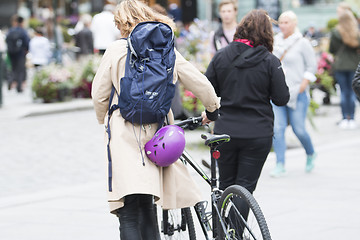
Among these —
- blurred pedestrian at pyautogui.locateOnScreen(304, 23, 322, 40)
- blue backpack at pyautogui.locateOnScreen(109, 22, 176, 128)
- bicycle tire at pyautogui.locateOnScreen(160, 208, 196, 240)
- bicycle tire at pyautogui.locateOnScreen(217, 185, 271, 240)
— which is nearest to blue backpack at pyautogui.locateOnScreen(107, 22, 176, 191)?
blue backpack at pyautogui.locateOnScreen(109, 22, 176, 128)

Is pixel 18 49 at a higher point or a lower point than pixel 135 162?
lower

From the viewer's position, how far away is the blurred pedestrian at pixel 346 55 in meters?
11.2

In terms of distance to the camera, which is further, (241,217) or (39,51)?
(39,51)

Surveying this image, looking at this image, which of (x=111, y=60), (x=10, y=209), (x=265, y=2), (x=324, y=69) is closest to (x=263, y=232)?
(x=111, y=60)

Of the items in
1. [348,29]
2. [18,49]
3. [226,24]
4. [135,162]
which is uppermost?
[226,24]

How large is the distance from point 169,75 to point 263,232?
99cm

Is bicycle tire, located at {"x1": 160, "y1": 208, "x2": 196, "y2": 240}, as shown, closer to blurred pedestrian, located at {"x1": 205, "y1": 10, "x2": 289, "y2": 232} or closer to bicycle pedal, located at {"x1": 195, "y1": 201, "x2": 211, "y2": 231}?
bicycle pedal, located at {"x1": 195, "y1": 201, "x2": 211, "y2": 231}

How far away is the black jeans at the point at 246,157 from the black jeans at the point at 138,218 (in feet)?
3.04

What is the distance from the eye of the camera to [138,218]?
4098mm

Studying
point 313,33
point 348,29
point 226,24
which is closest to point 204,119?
point 226,24

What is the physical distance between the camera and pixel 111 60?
4008mm

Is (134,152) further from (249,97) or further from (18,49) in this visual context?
(18,49)

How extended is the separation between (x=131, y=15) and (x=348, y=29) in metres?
7.77

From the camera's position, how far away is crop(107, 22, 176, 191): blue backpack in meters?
3.87
